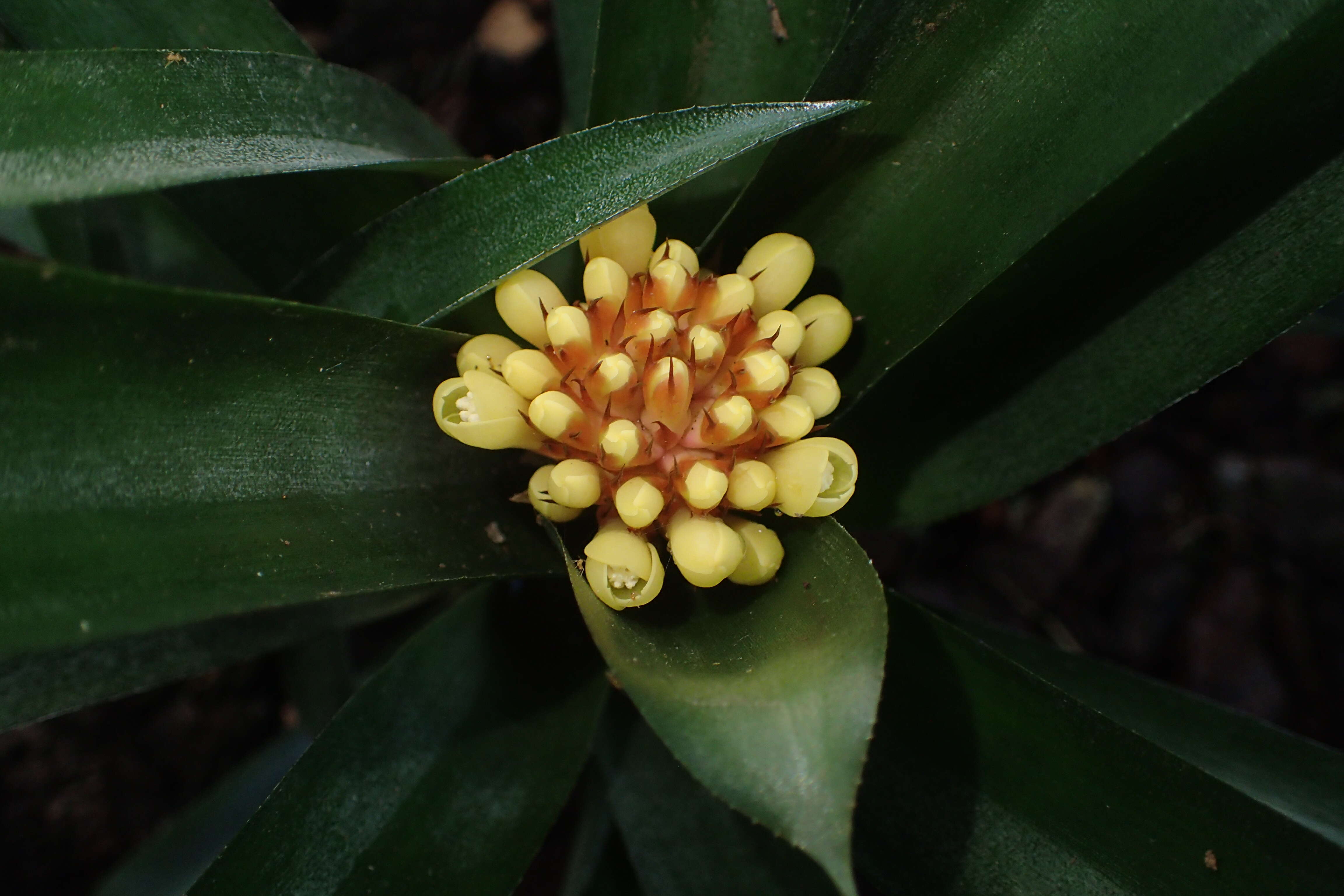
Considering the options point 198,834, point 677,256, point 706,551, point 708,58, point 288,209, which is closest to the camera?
point 706,551

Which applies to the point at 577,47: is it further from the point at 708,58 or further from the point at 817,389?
the point at 817,389

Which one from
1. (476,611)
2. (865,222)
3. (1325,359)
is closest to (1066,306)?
(865,222)

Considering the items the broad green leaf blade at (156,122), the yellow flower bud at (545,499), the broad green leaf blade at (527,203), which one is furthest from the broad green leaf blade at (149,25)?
the yellow flower bud at (545,499)

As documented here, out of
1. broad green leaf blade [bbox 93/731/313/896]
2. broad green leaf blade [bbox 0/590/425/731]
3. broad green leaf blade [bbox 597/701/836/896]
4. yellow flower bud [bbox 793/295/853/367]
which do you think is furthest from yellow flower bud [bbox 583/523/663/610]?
broad green leaf blade [bbox 93/731/313/896]

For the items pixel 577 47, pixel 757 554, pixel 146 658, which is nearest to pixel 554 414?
pixel 757 554

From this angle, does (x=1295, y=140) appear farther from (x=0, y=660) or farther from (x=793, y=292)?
(x=0, y=660)

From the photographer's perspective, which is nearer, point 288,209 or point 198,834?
point 288,209

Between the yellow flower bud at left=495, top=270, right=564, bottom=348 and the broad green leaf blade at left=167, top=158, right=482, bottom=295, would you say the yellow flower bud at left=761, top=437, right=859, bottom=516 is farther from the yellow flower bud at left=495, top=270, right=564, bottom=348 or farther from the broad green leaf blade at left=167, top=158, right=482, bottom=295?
the broad green leaf blade at left=167, top=158, right=482, bottom=295
